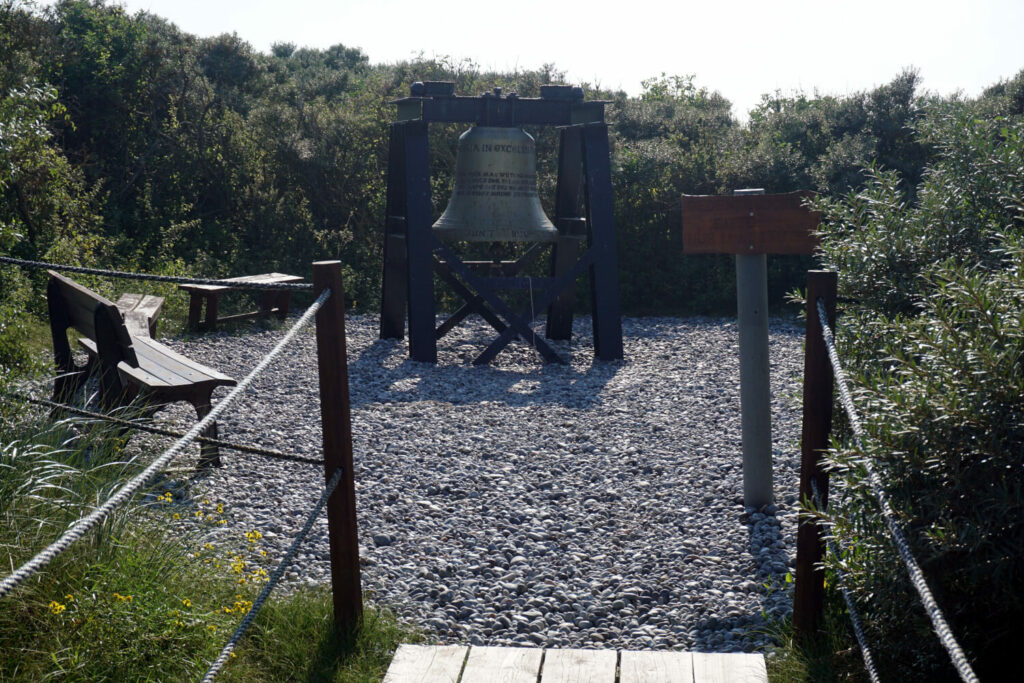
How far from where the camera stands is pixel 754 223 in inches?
162

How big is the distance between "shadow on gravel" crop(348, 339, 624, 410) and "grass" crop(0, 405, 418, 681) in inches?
130

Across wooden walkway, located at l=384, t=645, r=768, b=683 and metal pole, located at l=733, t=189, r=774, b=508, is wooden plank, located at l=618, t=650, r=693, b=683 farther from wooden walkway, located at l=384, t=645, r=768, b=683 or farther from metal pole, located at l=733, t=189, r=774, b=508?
metal pole, located at l=733, t=189, r=774, b=508

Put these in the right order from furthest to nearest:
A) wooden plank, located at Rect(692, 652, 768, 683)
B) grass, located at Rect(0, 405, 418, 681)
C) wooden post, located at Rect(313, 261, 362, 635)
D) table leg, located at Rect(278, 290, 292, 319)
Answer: table leg, located at Rect(278, 290, 292, 319)
wooden post, located at Rect(313, 261, 362, 635)
wooden plank, located at Rect(692, 652, 768, 683)
grass, located at Rect(0, 405, 418, 681)

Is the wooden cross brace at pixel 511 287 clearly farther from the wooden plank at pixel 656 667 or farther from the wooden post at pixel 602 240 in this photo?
the wooden plank at pixel 656 667

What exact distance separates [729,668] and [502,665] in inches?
26.8

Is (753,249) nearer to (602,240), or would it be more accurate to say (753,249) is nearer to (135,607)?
(135,607)

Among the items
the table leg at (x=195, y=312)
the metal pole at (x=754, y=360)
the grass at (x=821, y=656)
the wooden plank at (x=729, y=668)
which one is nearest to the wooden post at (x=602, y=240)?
the metal pole at (x=754, y=360)

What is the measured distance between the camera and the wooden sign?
13.4ft

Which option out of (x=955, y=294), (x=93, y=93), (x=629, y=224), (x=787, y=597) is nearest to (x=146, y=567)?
(x=787, y=597)

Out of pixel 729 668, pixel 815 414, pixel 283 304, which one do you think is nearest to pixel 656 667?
pixel 729 668

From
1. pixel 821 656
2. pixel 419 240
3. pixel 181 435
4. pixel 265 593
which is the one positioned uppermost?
pixel 419 240

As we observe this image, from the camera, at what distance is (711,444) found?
18.5ft

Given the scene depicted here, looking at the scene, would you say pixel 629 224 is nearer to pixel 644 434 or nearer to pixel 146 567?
pixel 644 434

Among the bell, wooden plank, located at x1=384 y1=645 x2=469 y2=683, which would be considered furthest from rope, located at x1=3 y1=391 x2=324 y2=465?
the bell
